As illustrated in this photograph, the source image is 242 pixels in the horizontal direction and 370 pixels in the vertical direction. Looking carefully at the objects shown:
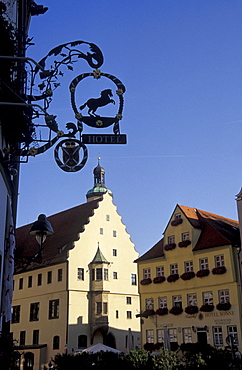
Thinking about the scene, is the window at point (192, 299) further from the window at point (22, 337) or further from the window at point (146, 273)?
the window at point (22, 337)

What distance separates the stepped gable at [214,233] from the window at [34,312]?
21744mm

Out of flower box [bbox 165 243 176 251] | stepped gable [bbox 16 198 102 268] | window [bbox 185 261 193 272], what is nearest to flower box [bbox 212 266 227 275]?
window [bbox 185 261 193 272]

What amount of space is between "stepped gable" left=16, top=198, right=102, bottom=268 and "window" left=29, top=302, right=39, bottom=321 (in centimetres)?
478

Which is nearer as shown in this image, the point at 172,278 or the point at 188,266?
the point at 188,266

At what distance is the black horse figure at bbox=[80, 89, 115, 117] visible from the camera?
9.47 m

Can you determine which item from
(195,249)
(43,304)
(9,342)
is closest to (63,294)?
(43,304)

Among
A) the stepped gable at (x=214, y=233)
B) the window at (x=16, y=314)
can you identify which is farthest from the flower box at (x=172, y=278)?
the window at (x=16, y=314)

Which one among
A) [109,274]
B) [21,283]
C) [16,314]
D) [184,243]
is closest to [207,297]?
[184,243]

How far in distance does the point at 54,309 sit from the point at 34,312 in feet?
12.8

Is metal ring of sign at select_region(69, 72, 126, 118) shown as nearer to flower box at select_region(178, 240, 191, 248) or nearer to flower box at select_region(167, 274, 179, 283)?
flower box at select_region(178, 240, 191, 248)

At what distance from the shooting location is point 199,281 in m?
37.2

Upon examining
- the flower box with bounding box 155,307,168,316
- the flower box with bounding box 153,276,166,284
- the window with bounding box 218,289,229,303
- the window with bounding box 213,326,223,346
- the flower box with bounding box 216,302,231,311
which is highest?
the flower box with bounding box 153,276,166,284

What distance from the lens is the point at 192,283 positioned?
37719 millimetres

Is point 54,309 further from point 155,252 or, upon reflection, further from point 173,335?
point 173,335
